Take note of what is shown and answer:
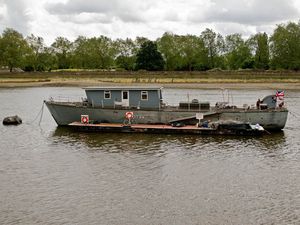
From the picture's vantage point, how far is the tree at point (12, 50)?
135 meters

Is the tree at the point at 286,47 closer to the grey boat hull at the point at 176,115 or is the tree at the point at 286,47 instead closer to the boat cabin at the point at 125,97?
the grey boat hull at the point at 176,115

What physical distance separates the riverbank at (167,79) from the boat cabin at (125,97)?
59229mm

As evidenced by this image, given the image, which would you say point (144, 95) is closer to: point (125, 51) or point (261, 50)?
point (261, 50)

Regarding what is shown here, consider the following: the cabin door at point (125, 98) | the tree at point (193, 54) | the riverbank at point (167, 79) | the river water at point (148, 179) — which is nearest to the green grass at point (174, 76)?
the riverbank at point (167, 79)

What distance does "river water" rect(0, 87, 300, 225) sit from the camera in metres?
20.1

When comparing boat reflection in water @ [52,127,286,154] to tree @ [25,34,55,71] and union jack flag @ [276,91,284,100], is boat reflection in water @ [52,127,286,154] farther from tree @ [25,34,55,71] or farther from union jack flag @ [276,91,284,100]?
tree @ [25,34,55,71]

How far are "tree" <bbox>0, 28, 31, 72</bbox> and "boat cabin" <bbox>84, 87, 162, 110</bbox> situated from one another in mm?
99936

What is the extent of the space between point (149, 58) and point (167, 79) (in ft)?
55.4

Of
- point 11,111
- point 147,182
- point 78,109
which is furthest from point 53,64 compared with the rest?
point 147,182

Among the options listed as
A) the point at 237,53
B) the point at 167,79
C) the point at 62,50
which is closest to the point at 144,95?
the point at 167,79

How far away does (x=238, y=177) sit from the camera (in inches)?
1018

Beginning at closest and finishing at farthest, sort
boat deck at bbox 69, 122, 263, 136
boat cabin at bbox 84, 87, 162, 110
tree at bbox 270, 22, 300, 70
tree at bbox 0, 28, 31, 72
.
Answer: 1. boat deck at bbox 69, 122, 263, 136
2. boat cabin at bbox 84, 87, 162, 110
3. tree at bbox 270, 22, 300, 70
4. tree at bbox 0, 28, 31, 72

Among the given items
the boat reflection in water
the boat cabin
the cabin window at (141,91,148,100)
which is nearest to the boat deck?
the boat reflection in water

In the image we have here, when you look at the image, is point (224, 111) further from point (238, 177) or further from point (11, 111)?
point (11, 111)
